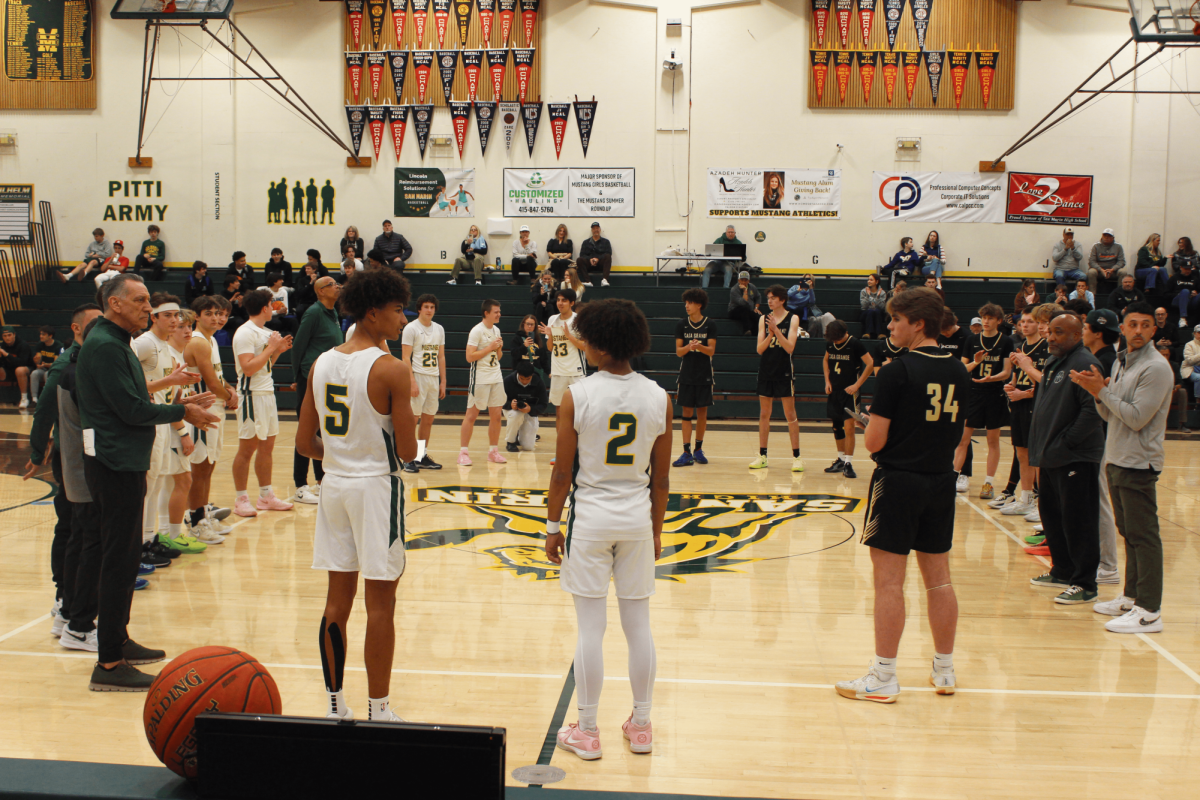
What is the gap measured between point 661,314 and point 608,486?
1335 centimetres

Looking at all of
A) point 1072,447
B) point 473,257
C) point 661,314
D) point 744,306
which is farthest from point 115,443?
point 473,257

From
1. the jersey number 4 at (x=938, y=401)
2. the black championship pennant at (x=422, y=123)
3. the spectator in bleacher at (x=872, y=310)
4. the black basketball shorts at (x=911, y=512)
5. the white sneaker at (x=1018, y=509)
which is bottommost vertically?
the white sneaker at (x=1018, y=509)

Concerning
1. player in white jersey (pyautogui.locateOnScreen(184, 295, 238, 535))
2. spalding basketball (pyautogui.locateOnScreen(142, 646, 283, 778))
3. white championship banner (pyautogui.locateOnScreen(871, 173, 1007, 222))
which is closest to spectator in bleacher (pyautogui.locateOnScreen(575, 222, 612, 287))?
white championship banner (pyautogui.locateOnScreen(871, 173, 1007, 222))

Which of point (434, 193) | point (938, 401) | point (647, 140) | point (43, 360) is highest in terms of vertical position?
point (647, 140)

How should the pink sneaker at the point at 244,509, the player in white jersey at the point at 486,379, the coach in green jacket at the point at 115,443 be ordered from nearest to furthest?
1. the coach in green jacket at the point at 115,443
2. the pink sneaker at the point at 244,509
3. the player in white jersey at the point at 486,379

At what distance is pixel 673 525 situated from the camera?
691cm

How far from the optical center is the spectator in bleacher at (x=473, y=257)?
17.4m

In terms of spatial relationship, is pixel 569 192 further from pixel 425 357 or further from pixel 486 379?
pixel 425 357

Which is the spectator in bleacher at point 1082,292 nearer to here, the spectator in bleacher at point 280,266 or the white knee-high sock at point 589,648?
the spectator in bleacher at point 280,266

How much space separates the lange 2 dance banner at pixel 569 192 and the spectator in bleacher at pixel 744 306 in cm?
361

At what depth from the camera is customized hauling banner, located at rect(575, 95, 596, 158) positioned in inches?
699

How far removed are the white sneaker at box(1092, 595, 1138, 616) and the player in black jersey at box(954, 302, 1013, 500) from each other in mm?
2739

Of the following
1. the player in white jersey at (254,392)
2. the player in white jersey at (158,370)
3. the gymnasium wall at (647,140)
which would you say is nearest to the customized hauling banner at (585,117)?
the gymnasium wall at (647,140)

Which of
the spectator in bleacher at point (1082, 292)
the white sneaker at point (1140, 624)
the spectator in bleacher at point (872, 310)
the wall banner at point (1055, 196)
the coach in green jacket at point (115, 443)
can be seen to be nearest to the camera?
the coach in green jacket at point (115, 443)
